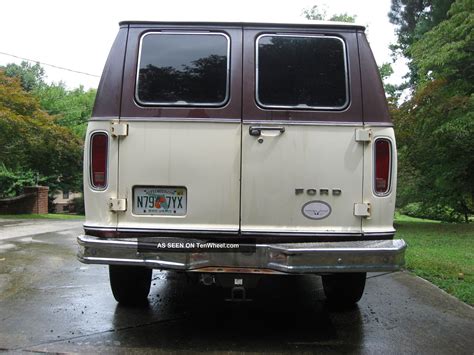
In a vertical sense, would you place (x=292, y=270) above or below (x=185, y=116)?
below

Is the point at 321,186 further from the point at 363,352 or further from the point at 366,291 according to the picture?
the point at 366,291

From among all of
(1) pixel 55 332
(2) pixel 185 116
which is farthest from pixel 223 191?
(1) pixel 55 332

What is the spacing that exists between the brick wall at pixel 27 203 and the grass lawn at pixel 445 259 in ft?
56.7

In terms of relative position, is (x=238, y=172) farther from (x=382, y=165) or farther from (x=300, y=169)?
(x=382, y=165)

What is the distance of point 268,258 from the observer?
3.88 metres

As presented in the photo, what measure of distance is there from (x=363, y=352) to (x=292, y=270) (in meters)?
0.97

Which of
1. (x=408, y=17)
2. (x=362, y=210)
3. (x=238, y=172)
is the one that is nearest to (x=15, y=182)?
(x=408, y=17)

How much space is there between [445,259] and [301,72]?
5.45 meters

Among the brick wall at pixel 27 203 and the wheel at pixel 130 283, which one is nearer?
the wheel at pixel 130 283

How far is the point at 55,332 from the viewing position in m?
4.48

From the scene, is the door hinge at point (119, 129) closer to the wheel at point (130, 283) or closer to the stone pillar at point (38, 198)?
the wheel at point (130, 283)

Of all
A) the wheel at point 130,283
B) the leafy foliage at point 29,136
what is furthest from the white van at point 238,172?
the leafy foliage at point 29,136

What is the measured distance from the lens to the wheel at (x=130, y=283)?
4883 millimetres

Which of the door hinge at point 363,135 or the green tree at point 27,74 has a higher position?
the green tree at point 27,74
